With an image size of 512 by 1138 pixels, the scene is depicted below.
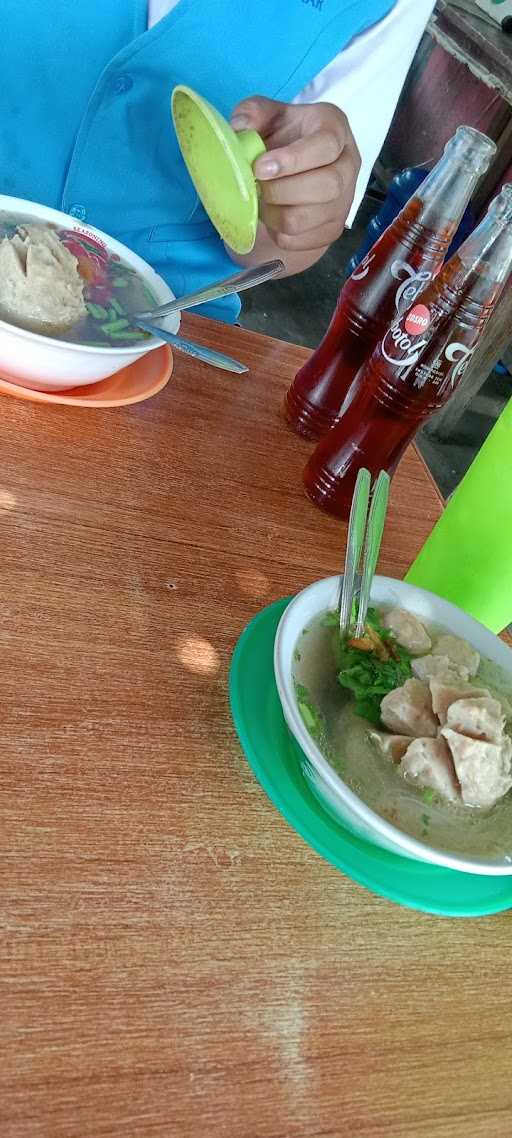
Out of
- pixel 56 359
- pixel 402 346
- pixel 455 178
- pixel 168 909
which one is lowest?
pixel 168 909

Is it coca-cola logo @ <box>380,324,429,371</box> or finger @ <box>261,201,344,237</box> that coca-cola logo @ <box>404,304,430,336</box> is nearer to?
coca-cola logo @ <box>380,324,429,371</box>

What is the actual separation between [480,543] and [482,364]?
2.37 meters

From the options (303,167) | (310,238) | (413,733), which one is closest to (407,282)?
(303,167)

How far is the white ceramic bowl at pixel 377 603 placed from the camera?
1.55ft

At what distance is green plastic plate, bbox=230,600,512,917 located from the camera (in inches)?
20.1

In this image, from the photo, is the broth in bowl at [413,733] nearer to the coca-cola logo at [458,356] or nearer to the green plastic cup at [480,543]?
the green plastic cup at [480,543]

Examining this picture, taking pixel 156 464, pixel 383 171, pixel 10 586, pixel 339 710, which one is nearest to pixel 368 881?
pixel 339 710

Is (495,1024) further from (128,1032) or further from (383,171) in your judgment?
(383,171)

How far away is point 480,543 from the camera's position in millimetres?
733

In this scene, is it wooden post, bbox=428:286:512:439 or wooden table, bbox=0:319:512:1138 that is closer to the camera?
wooden table, bbox=0:319:512:1138

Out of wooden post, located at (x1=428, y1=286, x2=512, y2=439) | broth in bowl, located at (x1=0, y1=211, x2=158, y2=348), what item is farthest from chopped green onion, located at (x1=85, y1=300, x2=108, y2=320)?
wooden post, located at (x1=428, y1=286, x2=512, y2=439)

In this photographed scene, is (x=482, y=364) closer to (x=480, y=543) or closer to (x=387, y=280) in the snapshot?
(x=387, y=280)

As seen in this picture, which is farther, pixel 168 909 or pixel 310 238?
pixel 310 238

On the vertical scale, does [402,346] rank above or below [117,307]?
above
